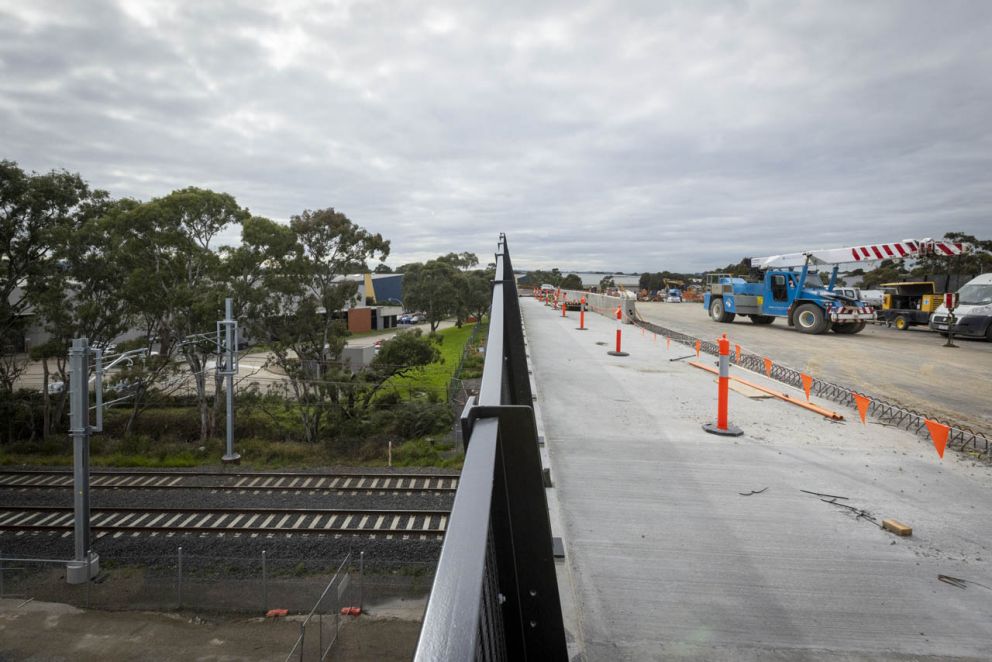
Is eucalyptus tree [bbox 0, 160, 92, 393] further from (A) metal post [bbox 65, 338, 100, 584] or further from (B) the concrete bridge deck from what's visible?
(B) the concrete bridge deck

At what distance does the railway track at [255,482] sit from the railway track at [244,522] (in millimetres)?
1430

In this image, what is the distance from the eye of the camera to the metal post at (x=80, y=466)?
1162cm

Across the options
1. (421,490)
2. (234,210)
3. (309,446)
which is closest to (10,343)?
(234,210)

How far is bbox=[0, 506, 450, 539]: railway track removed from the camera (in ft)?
41.5

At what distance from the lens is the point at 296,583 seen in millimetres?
11055

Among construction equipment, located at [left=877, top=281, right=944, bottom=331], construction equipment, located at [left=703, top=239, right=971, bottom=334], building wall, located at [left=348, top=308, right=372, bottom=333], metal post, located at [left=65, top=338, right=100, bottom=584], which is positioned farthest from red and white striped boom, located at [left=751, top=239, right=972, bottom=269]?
building wall, located at [left=348, top=308, right=372, bottom=333]

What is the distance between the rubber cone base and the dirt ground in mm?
6234

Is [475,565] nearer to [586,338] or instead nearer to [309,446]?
[586,338]

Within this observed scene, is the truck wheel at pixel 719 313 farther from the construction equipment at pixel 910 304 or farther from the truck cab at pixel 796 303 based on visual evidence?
the construction equipment at pixel 910 304

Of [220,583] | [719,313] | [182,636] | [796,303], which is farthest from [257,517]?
[719,313]

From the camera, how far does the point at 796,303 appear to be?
24.0 metres

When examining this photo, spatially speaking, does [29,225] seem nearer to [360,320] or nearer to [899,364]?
[899,364]

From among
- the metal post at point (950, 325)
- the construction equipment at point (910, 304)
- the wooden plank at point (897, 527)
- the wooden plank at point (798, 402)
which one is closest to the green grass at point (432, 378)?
the wooden plank at point (798, 402)

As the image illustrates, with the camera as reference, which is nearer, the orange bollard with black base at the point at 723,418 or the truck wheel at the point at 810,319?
the orange bollard with black base at the point at 723,418
